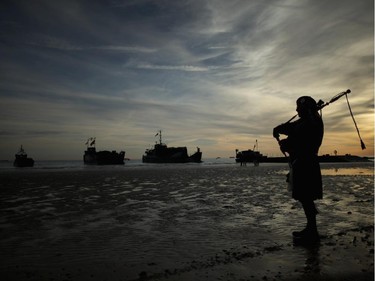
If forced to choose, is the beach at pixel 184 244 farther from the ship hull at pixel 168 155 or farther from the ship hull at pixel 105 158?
the ship hull at pixel 168 155

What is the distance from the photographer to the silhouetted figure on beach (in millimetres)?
5133

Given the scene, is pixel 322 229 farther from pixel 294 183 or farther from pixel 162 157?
pixel 162 157

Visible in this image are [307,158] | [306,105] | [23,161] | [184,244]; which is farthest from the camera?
[23,161]

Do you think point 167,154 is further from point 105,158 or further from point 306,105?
point 306,105

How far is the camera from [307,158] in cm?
525

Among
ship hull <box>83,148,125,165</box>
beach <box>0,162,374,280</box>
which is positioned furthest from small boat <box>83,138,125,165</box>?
beach <box>0,162,374,280</box>

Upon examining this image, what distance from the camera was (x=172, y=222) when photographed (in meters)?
6.56

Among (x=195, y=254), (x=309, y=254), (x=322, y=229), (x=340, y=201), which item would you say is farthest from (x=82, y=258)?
(x=340, y=201)

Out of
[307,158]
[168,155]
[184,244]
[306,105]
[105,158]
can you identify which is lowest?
[184,244]

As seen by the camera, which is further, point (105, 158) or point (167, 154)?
point (167, 154)

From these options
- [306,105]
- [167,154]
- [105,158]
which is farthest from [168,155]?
[306,105]

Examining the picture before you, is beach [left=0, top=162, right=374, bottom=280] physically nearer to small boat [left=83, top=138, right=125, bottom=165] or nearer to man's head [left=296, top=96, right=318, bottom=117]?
man's head [left=296, top=96, right=318, bottom=117]

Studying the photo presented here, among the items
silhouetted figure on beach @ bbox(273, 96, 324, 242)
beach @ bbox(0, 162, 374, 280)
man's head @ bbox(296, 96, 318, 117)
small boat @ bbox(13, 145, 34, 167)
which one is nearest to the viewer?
beach @ bbox(0, 162, 374, 280)

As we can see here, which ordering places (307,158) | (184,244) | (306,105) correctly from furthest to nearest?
1. (306,105)
2. (307,158)
3. (184,244)
